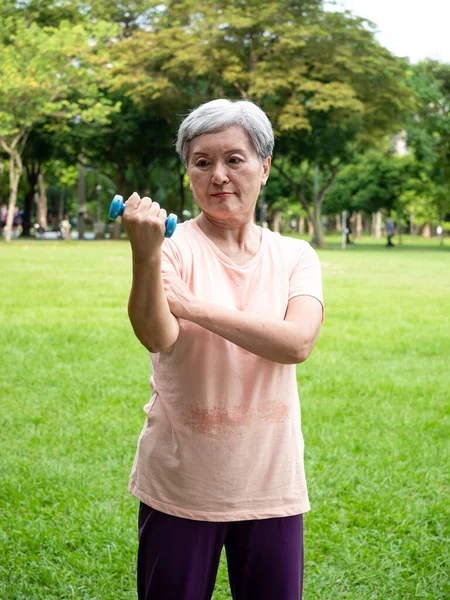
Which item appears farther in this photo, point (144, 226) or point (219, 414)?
point (219, 414)

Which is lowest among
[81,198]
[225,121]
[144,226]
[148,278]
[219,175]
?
[148,278]

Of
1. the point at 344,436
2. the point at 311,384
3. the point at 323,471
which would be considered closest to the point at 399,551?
the point at 323,471

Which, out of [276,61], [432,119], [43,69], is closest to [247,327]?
[43,69]

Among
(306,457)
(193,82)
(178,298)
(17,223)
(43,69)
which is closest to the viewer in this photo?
(178,298)

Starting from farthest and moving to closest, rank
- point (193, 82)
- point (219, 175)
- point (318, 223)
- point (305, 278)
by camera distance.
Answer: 1. point (318, 223)
2. point (193, 82)
3. point (305, 278)
4. point (219, 175)

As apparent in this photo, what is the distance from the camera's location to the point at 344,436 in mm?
5238

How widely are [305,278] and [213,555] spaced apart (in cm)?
72

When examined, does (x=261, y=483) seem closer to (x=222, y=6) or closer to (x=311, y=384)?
(x=311, y=384)

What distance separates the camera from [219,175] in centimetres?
194

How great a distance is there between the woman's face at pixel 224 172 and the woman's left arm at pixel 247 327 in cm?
24

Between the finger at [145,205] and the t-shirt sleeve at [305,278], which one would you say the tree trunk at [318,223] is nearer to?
the t-shirt sleeve at [305,278]

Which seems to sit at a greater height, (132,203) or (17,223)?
(17,223)

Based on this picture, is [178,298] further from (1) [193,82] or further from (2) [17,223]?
(2) [17,223]

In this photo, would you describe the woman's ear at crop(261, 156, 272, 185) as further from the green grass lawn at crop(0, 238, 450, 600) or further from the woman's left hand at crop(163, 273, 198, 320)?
the green grass lawn at crop(0, 238, 450, 600)
